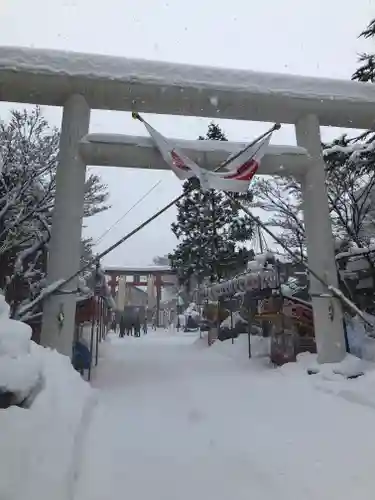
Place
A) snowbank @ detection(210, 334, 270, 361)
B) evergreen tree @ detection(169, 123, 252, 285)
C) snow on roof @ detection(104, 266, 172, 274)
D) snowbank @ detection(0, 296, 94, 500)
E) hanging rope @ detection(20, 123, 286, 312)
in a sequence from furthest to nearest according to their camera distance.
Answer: snow on roof @ detection(104, 266, 172, 274) → evergreen tree @ detection(169, 123, 252, 285) → snowbank @ detection(210, 334, 270, 361) → hanging rope @ detection(20, 123, 286, 312) → snowbank @ detection(0, 296, 94, 500)

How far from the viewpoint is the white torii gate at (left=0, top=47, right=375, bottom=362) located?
8.71m

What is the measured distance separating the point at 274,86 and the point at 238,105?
883mm

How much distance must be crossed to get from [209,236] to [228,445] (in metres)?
23.8

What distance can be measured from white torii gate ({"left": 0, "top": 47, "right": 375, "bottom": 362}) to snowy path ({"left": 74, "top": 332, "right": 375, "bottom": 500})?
2.38m

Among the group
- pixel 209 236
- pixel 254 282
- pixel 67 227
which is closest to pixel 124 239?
pixel 67 227

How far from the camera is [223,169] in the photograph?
9.54 metres

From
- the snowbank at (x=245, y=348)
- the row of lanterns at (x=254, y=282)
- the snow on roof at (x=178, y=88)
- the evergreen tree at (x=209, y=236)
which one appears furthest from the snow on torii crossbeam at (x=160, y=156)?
the evergreen tree at (x=209, y=236)

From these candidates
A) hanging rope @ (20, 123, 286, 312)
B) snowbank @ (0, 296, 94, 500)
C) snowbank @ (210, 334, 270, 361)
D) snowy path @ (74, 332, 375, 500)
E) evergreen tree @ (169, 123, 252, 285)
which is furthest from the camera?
evergreen tree @ (169, 123, 252, 285)

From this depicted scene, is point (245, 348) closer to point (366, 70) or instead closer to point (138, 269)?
point (366, 70)

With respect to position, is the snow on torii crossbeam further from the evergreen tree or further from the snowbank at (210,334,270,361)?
the evergreen tree

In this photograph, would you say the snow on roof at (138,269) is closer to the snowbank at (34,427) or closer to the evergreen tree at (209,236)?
the evergreen tree at (209,236)

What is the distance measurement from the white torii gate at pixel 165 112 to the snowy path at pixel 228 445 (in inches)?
93.7

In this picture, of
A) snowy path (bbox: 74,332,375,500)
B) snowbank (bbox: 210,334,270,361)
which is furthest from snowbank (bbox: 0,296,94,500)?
snowbank (bbox: 210,334,270,361)

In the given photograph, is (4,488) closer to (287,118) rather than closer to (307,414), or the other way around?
(307,414)
